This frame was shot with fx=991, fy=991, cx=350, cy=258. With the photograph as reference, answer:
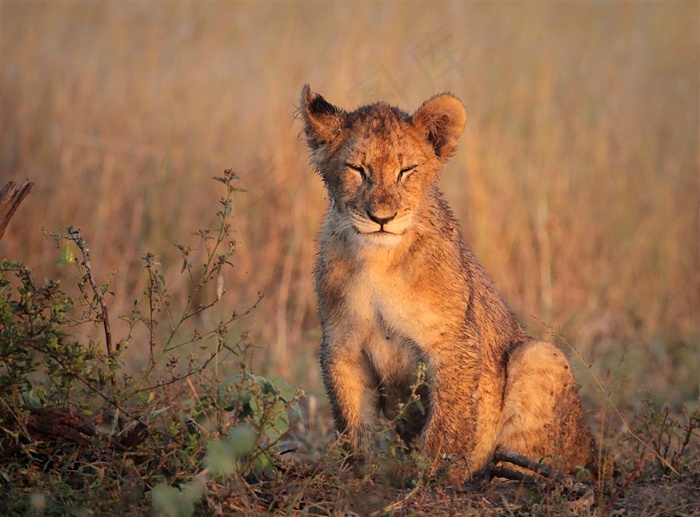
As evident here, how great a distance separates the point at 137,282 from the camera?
9086mm

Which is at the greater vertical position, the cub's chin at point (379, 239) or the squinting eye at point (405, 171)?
the squinting eye at point (405, 171)

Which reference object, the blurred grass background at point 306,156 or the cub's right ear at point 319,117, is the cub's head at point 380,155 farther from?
the blurred grass background at point 306,156

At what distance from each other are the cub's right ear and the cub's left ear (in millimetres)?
390

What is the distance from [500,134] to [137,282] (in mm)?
3822

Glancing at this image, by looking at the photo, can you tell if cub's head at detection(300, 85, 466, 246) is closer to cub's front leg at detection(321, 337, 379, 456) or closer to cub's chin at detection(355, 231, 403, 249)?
cub's chin at detection(355, 231, 403, 249)

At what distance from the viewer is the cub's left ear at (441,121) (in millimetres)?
4902

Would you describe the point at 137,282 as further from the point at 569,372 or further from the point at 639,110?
the point at 639,110

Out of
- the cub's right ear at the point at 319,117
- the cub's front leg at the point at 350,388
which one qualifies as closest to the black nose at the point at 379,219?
the cub's right ear at the point at 319,117

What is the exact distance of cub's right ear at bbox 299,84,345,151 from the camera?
16.2 feet

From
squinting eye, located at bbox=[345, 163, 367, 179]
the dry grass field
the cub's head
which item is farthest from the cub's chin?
the dry grass field

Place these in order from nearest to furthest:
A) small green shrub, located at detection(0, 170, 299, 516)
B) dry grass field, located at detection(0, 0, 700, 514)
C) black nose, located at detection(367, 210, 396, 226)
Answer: small green shrub, located at detection(0, 170, 299, 516) < black nose, located at detection(367, 210, 396, 226) < dry grass field, located at detection(0, 0, 700, 514)

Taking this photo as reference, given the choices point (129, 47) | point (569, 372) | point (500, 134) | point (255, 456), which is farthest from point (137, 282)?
point (255, 456)

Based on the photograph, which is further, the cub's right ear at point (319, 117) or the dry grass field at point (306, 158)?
the dry grass field at point (306, 158)

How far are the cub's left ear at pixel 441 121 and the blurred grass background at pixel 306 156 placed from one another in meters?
3.71
